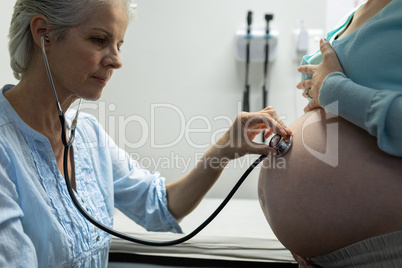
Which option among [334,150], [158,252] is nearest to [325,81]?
[334,150]

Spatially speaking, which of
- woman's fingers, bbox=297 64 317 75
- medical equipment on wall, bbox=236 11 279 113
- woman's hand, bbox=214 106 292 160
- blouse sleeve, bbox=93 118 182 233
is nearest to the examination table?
blouse sleeve, bbox=93 118 182 233

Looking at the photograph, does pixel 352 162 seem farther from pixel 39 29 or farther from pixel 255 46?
pixel 255 46

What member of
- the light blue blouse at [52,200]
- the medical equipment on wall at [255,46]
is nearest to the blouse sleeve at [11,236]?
the light blue blouse at [52,200]

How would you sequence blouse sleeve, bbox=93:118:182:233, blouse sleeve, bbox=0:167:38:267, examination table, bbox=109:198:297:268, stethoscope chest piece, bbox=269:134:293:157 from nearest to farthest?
blouse sleeve, bbox=0:167:38:267 → stethoscope chest piece, bbox=269:134:293:157 → blouse sleeve, bbox=93:118:182:233 → examination table, bbox=109:198:297:268

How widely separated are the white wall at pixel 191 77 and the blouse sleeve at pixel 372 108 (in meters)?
1.39

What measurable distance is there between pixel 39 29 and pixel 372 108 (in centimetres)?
76

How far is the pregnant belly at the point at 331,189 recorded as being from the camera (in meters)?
0.70

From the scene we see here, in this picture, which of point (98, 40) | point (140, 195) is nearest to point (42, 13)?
point (98, 40)

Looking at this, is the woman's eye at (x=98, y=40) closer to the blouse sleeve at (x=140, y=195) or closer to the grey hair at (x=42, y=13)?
the grey hair at (x=42, y=13)

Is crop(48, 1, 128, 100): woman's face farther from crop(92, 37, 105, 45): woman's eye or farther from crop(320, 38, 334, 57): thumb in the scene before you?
crop(320, 38, 334, 57): thumb

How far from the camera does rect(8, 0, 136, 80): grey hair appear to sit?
0.92 m

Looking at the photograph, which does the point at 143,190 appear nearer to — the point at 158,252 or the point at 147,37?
the point at 158,252

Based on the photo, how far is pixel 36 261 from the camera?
2.64 ft

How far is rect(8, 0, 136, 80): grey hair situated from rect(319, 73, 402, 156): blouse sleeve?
0.58 m
